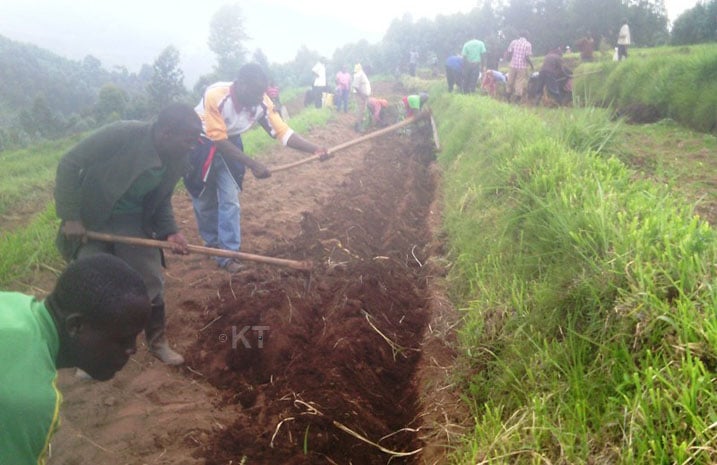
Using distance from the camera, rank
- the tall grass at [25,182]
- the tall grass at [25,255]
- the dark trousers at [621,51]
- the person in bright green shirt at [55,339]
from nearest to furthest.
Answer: the person in bright green shirt at [55,339] < the tall grass at [25,255] < the tall grass at [25,182] < the dark trousers at [621,51]

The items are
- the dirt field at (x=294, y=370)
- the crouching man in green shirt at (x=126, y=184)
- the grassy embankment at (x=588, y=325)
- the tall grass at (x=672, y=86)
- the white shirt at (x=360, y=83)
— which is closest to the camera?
the grassy embankment at (x=588, y=325)

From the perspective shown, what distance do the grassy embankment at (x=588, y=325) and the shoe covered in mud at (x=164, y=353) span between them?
6.14 ft

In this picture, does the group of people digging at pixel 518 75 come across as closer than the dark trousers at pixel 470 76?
Yes

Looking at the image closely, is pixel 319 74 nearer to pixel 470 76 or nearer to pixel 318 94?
pixel 318 94

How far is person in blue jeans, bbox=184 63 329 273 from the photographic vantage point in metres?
4.54

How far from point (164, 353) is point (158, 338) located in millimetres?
109

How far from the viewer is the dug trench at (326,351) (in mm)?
2734

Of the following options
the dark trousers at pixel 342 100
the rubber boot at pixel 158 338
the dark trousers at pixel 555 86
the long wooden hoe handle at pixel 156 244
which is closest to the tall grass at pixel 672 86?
the dark trousers at pixel 555 86

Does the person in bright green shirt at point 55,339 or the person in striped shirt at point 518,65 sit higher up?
the person in striped shirt at point 518,65

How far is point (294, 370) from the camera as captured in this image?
329 cm

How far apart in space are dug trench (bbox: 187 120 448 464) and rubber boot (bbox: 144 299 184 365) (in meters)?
0.13

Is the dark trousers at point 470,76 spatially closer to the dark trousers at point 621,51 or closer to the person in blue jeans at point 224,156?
the dark trousers at point 621,51

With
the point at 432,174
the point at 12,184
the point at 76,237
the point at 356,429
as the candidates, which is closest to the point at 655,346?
the point at 356,429

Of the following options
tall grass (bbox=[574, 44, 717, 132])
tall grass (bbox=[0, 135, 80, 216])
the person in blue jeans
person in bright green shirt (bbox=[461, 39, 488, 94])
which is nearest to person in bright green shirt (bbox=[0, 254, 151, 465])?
the person in blue jeans
